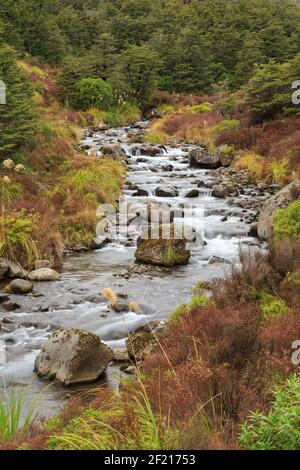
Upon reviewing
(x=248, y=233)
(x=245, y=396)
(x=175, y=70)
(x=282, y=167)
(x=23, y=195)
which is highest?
(x=175, y=70)

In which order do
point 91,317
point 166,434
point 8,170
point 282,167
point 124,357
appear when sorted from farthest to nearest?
point 282,167 < point 8,170 < point 91,317 < point 124,357 < point 166,434

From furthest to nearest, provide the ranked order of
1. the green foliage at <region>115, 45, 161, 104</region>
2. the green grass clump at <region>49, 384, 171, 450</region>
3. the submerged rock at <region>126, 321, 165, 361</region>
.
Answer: the green foliage at <region>115, 45, 161, 104</region>, the submerged rock at <region>126, 321, 165, 361</region>, the green grass clump at <region>49, 384, 171, 450</region>

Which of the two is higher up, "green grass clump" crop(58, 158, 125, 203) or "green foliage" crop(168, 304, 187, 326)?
"green grass clump" crop(58, 158, 125, 203)

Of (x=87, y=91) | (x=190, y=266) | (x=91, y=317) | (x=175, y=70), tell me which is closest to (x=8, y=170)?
(x=190, y=266)

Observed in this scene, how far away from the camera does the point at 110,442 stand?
3873 millimetres

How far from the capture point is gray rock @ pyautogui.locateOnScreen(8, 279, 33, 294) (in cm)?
1009

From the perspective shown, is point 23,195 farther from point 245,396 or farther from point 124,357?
point 245,396

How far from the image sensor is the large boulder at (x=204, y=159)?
2208 cm

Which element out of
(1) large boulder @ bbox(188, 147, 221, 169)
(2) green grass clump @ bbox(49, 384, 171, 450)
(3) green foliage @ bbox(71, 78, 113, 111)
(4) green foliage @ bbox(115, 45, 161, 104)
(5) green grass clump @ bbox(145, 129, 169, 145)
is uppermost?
(4) green foliage @ bbox(115, 45, 161, 104)

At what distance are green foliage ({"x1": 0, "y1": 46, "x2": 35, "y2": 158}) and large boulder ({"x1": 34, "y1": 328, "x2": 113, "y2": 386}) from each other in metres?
8.38

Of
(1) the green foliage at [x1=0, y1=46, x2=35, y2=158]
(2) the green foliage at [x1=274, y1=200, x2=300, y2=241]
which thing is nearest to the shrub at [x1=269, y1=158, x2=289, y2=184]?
(2) the green foliage at [x1=274, y1=200, x2=300, y2=241]

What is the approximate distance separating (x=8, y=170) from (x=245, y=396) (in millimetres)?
11885

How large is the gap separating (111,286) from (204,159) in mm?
12710

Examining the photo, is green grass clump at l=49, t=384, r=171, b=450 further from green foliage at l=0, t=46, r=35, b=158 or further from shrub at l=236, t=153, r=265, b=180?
→ shrub at l=236, t=153, r=265, b=180
